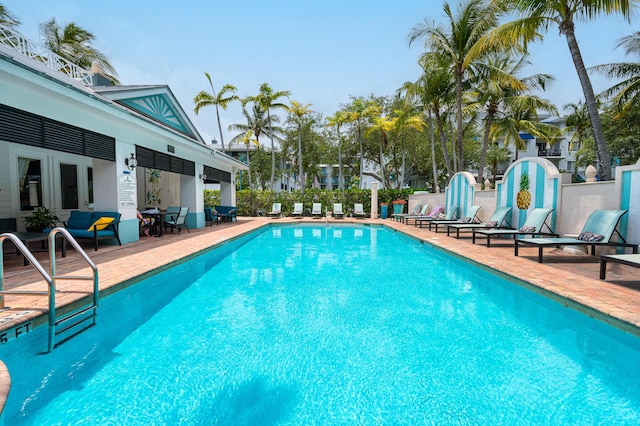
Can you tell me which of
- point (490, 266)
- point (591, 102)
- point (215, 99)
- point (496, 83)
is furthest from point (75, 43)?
→ point (591, 102)

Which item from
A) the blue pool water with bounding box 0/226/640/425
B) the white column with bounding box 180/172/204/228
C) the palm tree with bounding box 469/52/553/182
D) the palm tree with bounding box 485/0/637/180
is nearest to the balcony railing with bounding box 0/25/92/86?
the white column with bounding box 180/172/204/228

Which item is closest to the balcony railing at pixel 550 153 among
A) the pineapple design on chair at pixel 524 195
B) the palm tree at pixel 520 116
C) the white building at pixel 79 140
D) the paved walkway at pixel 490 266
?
the palm tree at pixel 520 116

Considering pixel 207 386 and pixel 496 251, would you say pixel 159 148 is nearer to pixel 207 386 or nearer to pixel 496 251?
pixel 207 386

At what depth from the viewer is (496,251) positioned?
8.59 metres

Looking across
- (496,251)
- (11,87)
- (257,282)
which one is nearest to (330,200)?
(496,251)

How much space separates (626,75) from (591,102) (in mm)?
14845

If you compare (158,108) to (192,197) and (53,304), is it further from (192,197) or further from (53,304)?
(53,304)

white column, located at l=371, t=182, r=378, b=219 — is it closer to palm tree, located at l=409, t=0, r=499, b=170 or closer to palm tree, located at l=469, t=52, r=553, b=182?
palm tree, located at l=469, t=52, r=553, b=182

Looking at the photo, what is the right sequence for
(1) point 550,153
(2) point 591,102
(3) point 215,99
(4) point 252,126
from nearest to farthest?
(2) point 591,102
(3) point 215,99
(4) point 252,126
(1) point 550,153

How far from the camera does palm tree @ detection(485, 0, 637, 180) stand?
339 inches

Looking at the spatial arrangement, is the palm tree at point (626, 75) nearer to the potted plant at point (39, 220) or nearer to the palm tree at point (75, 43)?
the potted plant at point (39, 220)

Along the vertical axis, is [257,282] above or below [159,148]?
below

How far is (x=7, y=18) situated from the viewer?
1684 centimetres

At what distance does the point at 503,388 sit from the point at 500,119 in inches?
927
